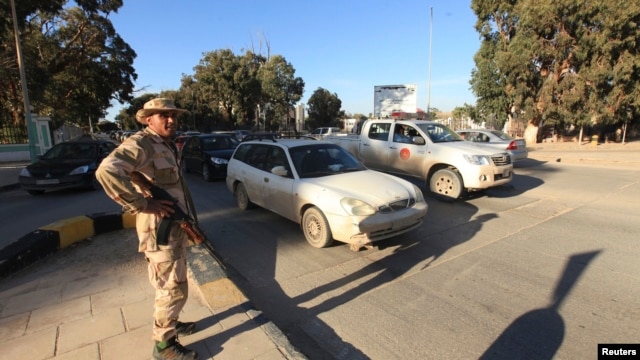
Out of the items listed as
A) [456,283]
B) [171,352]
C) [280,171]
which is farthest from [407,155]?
[171,352]

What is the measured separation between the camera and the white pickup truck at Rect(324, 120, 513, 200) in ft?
24.7

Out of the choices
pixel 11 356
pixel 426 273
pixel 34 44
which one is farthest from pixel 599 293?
pixel 34 44

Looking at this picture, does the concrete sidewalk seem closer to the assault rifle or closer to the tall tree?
the assault rifle

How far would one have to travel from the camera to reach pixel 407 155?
8648mm

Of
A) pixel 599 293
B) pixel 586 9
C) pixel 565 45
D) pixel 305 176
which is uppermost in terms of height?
pixel 586 9

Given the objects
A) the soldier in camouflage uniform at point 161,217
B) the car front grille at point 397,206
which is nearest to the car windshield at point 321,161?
the car front grille at point 397,206

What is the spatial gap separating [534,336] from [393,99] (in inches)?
912

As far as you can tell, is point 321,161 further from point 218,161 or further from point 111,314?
point 218,161

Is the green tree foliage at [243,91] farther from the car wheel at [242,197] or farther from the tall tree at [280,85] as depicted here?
the car wheel at [242,197]

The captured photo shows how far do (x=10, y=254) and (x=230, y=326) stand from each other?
3165mm

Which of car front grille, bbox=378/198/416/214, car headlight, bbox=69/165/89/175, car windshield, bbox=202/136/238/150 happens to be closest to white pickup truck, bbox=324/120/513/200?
car front grille, bbox=378/198/416/214

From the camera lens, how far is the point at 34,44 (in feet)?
81.3

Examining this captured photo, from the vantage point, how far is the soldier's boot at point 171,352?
2.47 m

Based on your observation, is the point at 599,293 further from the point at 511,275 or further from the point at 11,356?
the point at 11,356
